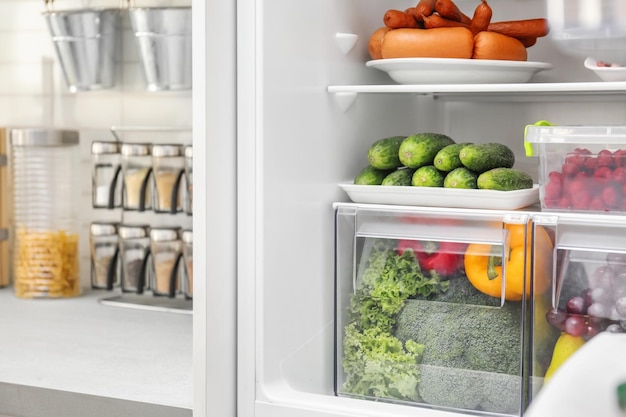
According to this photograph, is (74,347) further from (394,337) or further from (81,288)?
(394,337)

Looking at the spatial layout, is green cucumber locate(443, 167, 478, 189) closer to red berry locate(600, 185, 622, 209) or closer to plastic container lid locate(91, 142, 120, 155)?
red berry locate(600, 185, 622, 209)

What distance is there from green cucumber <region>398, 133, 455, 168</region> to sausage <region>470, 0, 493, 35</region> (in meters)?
0.20

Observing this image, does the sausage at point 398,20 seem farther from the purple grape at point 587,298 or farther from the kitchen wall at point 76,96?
the kitchen wall at point 76,96

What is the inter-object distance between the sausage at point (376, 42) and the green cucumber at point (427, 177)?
241 millimetres

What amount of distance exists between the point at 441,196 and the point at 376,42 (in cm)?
32

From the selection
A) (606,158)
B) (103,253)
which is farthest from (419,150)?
(103,253)

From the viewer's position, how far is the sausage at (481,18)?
1.35m

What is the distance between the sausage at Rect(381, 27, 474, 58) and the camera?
4.41 ft

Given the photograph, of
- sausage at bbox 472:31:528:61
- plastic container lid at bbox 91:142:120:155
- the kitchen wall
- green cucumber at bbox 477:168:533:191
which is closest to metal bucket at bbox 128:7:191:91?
the kitchen wall

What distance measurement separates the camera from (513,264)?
123cm

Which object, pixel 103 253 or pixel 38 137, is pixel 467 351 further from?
pixel 38 137

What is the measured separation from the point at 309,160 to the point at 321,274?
0.67 feet

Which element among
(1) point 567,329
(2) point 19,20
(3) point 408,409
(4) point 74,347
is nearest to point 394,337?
(3) point 408,409

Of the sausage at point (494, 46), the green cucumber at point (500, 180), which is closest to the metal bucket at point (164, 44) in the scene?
the sausage at point (494, 46)
